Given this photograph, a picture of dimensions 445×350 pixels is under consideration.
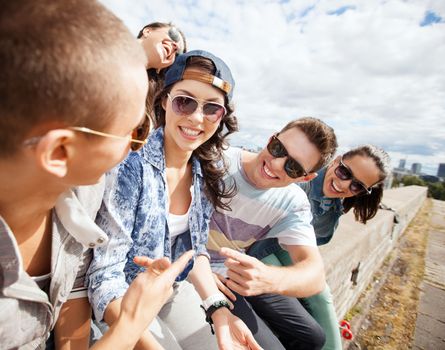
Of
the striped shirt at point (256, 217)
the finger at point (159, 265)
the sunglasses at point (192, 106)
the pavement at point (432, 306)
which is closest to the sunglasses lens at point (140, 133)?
the finger at point (159, 265)

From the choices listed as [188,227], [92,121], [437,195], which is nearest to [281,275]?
[188,227]

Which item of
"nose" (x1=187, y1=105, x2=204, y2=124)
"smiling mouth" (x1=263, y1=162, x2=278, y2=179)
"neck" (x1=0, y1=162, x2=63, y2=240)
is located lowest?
"neck" (x1=0, y1=162, x2=63, y2=240)

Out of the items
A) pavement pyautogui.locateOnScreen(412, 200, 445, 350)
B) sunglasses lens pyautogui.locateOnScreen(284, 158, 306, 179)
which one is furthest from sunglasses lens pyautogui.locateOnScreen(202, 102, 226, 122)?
pavement pyautogui.locateOnScreen(412, 200, 445, 350)

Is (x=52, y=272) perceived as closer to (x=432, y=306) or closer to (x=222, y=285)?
(x=222, y=285)

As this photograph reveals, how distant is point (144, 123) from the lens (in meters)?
1.17

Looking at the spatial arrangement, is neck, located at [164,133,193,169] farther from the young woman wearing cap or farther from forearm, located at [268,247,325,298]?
forearm, located at [268,247,325,298]

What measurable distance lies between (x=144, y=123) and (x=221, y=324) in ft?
4.24

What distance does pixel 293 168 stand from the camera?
2264 mm

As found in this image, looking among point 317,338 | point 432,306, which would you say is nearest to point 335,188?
point 317,338

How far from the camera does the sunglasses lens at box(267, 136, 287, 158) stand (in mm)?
2301

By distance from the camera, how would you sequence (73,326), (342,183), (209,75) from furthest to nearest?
(342,183), (209,75), (73,326)

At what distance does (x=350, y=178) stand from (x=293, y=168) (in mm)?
1214

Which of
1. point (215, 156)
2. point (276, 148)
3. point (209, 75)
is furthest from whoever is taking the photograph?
point (276, 148)

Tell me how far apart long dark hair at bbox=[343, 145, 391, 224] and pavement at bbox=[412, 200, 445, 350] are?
115 inches
